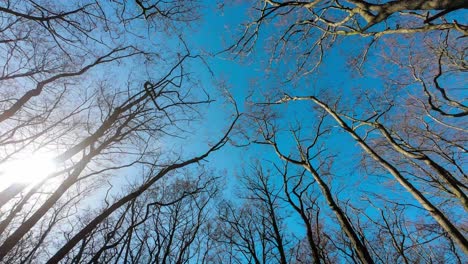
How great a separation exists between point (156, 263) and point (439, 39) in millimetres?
14764

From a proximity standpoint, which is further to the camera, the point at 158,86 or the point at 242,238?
the point at 242,238

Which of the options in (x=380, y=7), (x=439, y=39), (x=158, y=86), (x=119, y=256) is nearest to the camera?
(x=380, y=7)

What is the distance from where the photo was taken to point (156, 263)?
41.4ft

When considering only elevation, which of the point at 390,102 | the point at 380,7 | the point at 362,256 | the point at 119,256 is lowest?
the point at 362,256

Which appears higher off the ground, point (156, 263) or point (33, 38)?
point (33, 38)

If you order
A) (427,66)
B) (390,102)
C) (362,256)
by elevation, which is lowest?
(362,256)

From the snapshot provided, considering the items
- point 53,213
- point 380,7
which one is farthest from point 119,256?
point 380,7

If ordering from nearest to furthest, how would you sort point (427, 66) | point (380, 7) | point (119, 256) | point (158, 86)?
point (380, 7)
point (427, 66)
point (158, 86)
point (119, 256)

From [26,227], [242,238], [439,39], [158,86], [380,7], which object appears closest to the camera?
[380,7]

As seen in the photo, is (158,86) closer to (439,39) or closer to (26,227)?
(26,227)

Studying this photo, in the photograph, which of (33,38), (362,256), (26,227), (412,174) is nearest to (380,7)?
(362,256)

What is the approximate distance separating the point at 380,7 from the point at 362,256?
393 centimetres

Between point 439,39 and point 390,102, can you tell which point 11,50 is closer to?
point 390,102

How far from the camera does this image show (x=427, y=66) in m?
6.04
